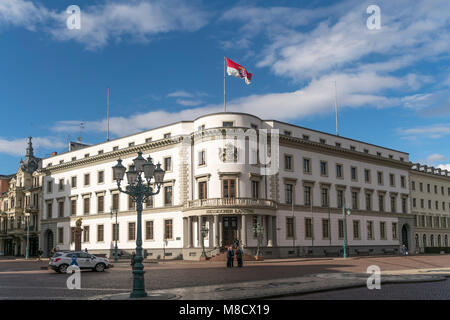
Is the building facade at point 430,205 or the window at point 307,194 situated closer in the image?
the window at point 307,194

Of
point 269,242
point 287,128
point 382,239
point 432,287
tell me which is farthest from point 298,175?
point 432,287

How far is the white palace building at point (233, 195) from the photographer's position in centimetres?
5122

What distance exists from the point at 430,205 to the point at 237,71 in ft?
171

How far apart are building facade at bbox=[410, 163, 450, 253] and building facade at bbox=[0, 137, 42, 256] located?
6289cm

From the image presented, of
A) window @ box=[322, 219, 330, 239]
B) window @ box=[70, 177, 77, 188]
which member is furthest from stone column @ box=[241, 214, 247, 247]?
window @ box=[70, 177, 77, 188]

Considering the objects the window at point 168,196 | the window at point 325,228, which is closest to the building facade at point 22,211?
the window at point 168,196

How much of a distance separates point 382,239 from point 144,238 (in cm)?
3271

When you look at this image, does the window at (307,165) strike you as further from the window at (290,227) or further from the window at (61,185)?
the window at (61,185)

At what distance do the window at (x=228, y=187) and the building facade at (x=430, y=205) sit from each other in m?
42.4

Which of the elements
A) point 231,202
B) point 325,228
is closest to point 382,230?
point 325,228

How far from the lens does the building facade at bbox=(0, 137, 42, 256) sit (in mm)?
79438

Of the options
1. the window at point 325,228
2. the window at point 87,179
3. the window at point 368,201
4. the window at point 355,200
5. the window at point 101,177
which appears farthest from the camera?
the window at point 87,179

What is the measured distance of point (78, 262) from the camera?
34250 millimetres

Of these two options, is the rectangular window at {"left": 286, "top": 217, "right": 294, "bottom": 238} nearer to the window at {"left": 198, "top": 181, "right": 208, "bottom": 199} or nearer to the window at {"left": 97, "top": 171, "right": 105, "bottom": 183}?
the window at {"left": 198, "top": 181, "right": 208, "bottom": 199}
